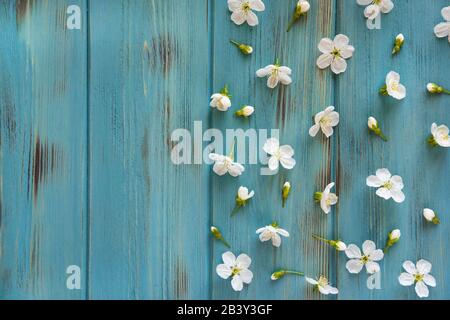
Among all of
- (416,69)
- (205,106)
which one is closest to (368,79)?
(416,69)

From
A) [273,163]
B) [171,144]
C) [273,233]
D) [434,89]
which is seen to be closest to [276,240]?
[273,233]

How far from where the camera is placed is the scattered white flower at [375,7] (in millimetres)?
622

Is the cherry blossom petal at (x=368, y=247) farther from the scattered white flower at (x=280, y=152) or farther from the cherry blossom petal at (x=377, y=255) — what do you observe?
the scattered white flower at (x=280, y=152)

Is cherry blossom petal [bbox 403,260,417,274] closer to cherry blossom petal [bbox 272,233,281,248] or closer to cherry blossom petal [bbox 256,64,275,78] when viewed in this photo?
cherry blossom petal [bbox 272,233,281,248]

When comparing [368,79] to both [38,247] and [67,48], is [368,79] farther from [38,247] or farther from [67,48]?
[38,247]

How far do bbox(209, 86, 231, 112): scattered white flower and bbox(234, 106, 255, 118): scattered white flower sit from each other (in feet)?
0.07

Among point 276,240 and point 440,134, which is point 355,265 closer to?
point 276,240

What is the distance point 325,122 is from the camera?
2.04 feet

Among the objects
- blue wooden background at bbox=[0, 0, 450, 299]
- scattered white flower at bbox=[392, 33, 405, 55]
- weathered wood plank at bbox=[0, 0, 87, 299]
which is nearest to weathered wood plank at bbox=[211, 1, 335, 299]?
blue wooden background at bbox=[0, 0, 450, 299]

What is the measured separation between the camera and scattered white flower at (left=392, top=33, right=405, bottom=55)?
2.03 feet

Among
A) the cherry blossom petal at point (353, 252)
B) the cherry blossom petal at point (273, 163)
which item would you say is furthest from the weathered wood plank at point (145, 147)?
the cherry blossom petal at point (353, 252)

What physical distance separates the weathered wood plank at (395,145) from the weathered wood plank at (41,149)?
43 centimetres

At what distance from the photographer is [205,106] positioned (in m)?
0.63
